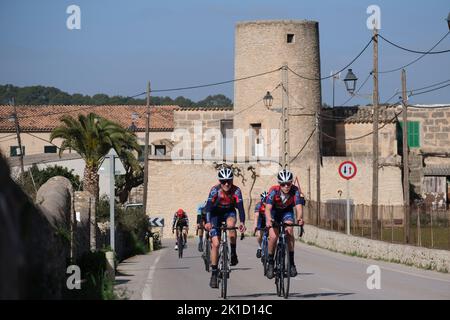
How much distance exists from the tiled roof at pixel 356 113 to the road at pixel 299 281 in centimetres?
3698

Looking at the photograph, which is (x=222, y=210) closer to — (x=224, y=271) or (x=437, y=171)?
(x=224, y=271)

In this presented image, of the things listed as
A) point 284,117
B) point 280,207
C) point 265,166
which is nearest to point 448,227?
point 280,207

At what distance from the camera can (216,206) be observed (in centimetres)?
1744

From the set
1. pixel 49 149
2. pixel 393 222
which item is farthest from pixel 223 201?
pixel 49 149

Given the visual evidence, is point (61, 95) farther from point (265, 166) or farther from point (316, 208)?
point (316, 208)

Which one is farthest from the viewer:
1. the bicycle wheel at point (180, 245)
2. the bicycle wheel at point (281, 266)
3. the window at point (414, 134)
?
the window at point (414, 134)

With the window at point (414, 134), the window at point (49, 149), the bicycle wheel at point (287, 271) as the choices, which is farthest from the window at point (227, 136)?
the bicycle wheel at point (287, 271)

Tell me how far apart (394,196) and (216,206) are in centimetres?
4648

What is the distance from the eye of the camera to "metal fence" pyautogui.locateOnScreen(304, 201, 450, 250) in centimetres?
2950

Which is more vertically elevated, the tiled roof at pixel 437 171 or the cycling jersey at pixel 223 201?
the tiled roof at pixel 437 171

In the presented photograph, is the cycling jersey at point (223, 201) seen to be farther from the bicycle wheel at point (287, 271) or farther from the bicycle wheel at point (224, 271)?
the bicycle wheel at point (287, 271)

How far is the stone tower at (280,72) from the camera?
204 ft

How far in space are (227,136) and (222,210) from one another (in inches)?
1957

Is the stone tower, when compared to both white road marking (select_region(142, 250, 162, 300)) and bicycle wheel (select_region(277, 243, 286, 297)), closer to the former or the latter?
white road marking (select_region(142, 250, 162, 300))
